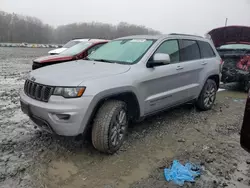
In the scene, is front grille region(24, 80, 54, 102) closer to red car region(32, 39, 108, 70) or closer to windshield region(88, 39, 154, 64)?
windshield region(88, 39, 154, 64)

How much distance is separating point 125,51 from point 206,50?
7.38 feet

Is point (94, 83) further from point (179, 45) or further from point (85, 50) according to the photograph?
point (85, 50)

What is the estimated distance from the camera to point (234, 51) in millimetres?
7996

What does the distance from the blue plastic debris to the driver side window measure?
6.27 ft

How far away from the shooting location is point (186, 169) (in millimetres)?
3023

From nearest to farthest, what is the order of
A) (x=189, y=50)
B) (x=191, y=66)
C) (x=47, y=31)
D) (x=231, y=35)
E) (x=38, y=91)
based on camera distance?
(x=38, y=91) < (x=191, y=66) < (x=189, y=50) < (x=231, y=35) < (x=47, y=31)

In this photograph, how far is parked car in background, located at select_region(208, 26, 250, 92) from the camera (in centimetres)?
743

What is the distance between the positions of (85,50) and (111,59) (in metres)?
4.10

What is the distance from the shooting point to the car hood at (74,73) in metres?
2.99

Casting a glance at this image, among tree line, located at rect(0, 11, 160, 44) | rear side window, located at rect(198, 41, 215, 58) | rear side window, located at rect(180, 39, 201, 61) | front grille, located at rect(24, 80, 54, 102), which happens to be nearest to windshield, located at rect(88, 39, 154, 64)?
rear side window, located at rect(180, 39, 201, 61)

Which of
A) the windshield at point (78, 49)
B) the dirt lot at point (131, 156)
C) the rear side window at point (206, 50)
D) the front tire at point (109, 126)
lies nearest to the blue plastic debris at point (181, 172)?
the dirt lot at point (131, 156)

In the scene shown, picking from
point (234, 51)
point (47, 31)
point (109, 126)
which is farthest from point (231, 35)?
point (47, 31)

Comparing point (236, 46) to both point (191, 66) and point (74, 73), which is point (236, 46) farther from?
point (74, 73)

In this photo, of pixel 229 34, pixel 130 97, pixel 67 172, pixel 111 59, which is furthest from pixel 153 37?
pixel 229 34
